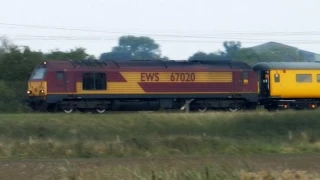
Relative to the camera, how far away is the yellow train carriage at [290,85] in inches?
1978

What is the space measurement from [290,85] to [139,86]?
931cm

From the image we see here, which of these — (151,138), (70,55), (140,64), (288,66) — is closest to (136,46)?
(70,55)

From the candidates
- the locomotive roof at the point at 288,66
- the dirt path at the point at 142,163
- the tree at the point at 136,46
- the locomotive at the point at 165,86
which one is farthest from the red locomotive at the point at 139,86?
the tree at the point at 136,46

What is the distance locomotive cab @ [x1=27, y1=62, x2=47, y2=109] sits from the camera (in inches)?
1805

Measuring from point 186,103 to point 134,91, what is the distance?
117 inches

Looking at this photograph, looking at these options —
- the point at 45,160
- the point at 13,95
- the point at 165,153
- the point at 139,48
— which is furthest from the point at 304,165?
the point at 139,48

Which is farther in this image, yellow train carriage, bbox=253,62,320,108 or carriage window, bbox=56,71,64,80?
yellow train carriage, bbox=253,62,320,108

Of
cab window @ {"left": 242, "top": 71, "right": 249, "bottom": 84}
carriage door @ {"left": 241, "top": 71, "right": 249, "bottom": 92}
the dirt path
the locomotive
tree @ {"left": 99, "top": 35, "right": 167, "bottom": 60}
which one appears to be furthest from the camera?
tree @ {"left": 99, "top": 35, "right": 167, "bottom": 60}

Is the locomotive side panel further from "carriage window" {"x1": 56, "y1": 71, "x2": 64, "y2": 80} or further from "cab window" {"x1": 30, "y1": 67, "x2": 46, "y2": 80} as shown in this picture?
"cab window" {"x1": 30, "y1": 67, "x2": 46, "y2": 80}

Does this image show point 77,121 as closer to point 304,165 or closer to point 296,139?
point 296,139

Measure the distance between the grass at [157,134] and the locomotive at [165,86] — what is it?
6578mm

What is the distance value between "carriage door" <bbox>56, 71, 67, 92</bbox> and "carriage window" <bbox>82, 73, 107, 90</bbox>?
1.10 m

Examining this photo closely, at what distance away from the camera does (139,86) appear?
156ft

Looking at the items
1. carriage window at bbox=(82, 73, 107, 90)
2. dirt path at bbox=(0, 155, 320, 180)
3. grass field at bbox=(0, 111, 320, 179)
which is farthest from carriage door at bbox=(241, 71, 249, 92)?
dirt path at bbox=(0, 155, 320, 180)
